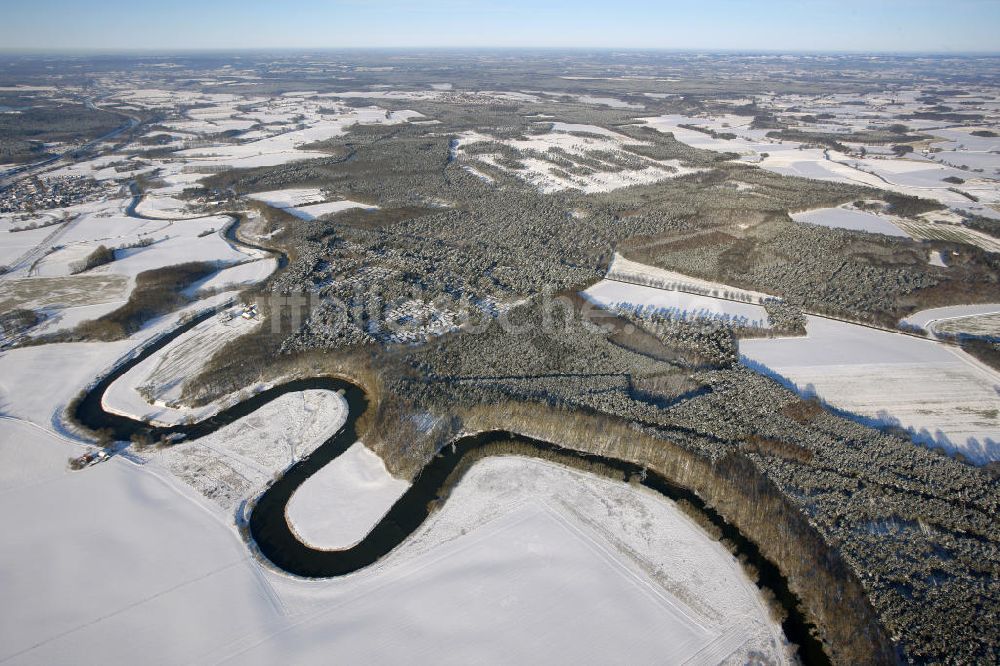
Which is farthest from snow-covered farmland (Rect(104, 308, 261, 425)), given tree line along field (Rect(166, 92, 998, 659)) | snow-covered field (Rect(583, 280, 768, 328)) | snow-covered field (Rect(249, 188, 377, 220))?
snow-covered field (Rect(249, 188, 377, 220))

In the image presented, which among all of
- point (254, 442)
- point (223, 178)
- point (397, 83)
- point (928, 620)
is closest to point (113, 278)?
point (254, 442)

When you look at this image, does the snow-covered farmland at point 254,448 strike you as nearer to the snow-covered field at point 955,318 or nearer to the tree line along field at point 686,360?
the tree line along field at point 686,360

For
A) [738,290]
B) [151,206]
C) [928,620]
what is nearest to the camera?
[928,620]

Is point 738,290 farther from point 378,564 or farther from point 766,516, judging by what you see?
point 378,564

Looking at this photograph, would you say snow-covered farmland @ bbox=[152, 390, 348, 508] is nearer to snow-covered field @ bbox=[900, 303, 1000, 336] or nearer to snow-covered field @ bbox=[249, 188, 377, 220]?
snow-covered field @ bbox=[249, 188, 377, 220]

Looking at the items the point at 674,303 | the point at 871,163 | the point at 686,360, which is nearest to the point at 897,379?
the point at 686,360

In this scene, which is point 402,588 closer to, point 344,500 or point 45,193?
point 344,500
